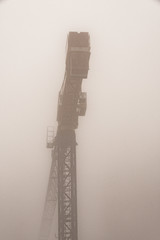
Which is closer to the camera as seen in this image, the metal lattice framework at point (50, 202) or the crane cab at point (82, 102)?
the crane cab at point (82, 102)

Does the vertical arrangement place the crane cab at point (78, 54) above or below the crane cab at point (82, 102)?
above

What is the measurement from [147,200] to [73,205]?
13561mm

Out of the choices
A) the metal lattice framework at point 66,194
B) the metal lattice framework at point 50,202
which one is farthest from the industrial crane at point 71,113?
the metal lattice framework at point 50,202

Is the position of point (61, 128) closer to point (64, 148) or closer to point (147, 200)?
point (64, 148)

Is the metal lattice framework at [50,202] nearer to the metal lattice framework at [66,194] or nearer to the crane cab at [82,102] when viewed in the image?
the metal lattice framework at [66,194]

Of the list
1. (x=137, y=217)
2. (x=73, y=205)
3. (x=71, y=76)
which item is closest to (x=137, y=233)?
(x=137, y=217)

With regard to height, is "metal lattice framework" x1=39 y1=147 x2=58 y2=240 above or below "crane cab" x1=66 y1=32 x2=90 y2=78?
below

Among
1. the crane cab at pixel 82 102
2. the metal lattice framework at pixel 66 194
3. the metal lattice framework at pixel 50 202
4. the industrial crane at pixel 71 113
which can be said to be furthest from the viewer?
the metal lattice framework at pixel 50 202

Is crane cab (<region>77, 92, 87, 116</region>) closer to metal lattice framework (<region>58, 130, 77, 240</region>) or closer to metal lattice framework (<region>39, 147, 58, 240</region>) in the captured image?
metal lattice framework (<region>58, 130, 77, 240</region>)

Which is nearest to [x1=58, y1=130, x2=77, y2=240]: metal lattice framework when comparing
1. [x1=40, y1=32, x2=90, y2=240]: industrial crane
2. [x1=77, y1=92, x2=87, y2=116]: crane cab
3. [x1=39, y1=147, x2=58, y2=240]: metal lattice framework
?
[x1=40, y1=32, x2=90, y2=240]: industrial crane

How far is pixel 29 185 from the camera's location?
23.2 m

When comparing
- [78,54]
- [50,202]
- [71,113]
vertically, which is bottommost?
[50,202]

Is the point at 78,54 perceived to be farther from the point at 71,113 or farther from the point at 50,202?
the point at 50,202

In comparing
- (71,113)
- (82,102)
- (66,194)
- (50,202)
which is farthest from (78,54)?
(50,202)
